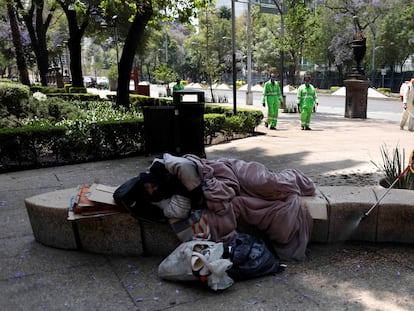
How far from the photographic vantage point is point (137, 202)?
3639mm

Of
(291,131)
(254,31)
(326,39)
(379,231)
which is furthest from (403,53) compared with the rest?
(379,231)

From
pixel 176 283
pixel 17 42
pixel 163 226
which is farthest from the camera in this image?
pixel 17 42

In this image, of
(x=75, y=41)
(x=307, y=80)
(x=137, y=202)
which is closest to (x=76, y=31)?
(x=75, y=41)

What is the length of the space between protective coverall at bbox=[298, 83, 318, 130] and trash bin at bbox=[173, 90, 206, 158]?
243 inches

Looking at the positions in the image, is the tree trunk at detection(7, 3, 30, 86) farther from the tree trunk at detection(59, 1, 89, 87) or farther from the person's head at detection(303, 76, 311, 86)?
the person's head at detection(303, 76, 311, 86)

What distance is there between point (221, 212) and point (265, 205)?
1.40ft

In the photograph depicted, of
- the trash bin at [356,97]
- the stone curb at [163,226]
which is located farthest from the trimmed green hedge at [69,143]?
the trash bin at [356,97]

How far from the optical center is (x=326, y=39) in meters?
47.1

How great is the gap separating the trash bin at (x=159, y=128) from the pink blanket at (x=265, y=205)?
4.30m

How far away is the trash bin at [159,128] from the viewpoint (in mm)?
8062

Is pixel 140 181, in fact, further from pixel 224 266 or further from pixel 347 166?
pixel 347 166

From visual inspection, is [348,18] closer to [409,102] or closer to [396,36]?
[396,36]

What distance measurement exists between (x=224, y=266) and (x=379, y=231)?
1.72 meters

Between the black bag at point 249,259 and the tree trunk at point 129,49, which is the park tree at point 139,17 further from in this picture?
the black bag at point 249,259
